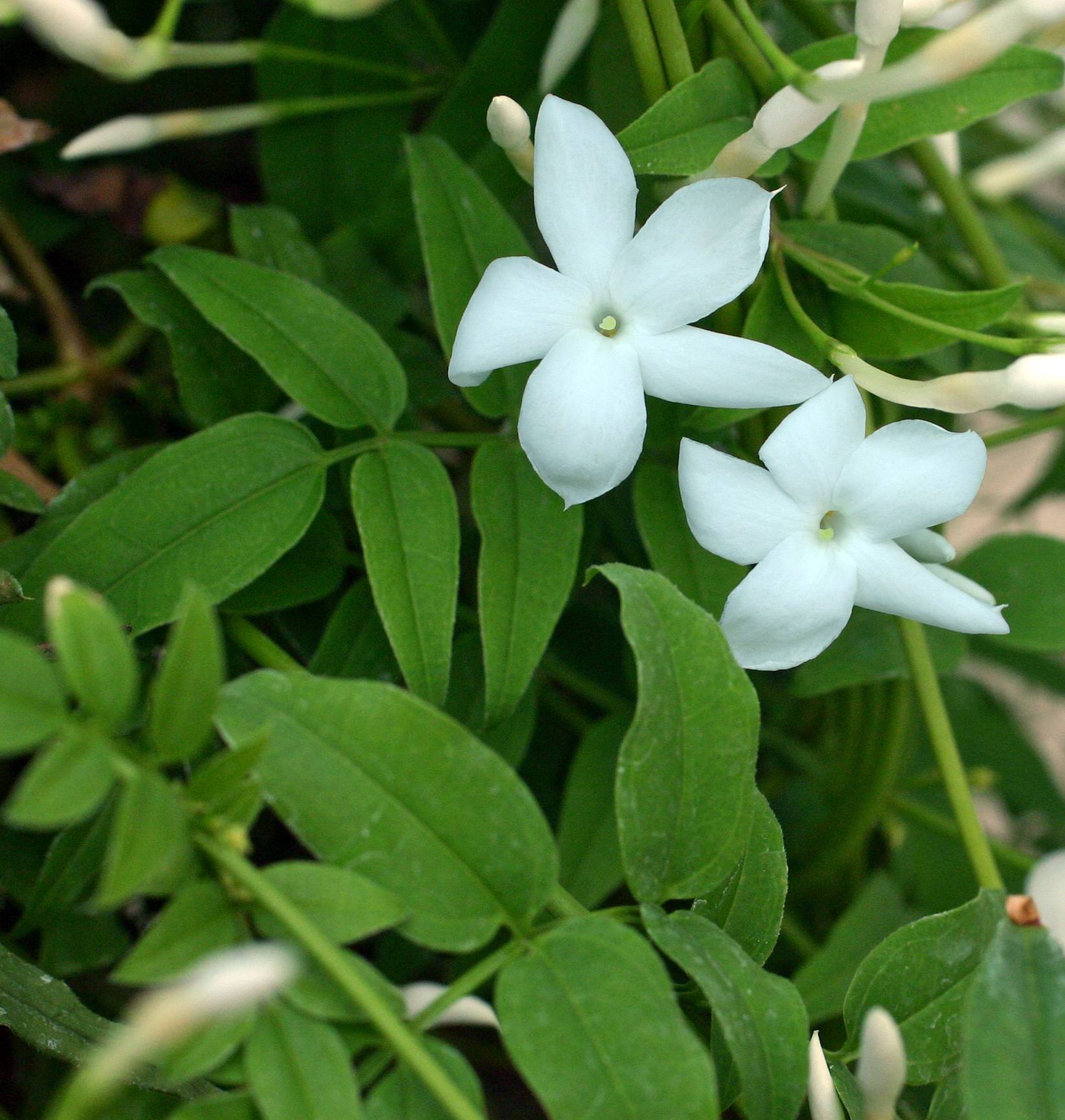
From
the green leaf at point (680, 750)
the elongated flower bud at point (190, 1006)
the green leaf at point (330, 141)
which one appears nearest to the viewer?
the elongated flower bud at point (190, 1006)

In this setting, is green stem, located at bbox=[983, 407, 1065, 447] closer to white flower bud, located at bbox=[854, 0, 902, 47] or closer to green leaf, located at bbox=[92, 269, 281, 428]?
white flower bud, located at bbox=[854, 0, 902, 47]

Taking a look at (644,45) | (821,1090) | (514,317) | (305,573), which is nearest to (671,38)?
(644,45)

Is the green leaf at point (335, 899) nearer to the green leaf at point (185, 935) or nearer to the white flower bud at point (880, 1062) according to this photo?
the green leaf at point (185, 935)

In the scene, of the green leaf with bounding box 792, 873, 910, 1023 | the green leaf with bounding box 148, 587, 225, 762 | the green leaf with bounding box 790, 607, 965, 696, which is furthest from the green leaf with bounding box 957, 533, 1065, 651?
the green leaf with bounding box 148, 587, 225, 762

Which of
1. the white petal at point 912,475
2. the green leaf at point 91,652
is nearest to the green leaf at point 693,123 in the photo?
the white petal at point 912,475

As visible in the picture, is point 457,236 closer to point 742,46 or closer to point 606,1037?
point 742,46
